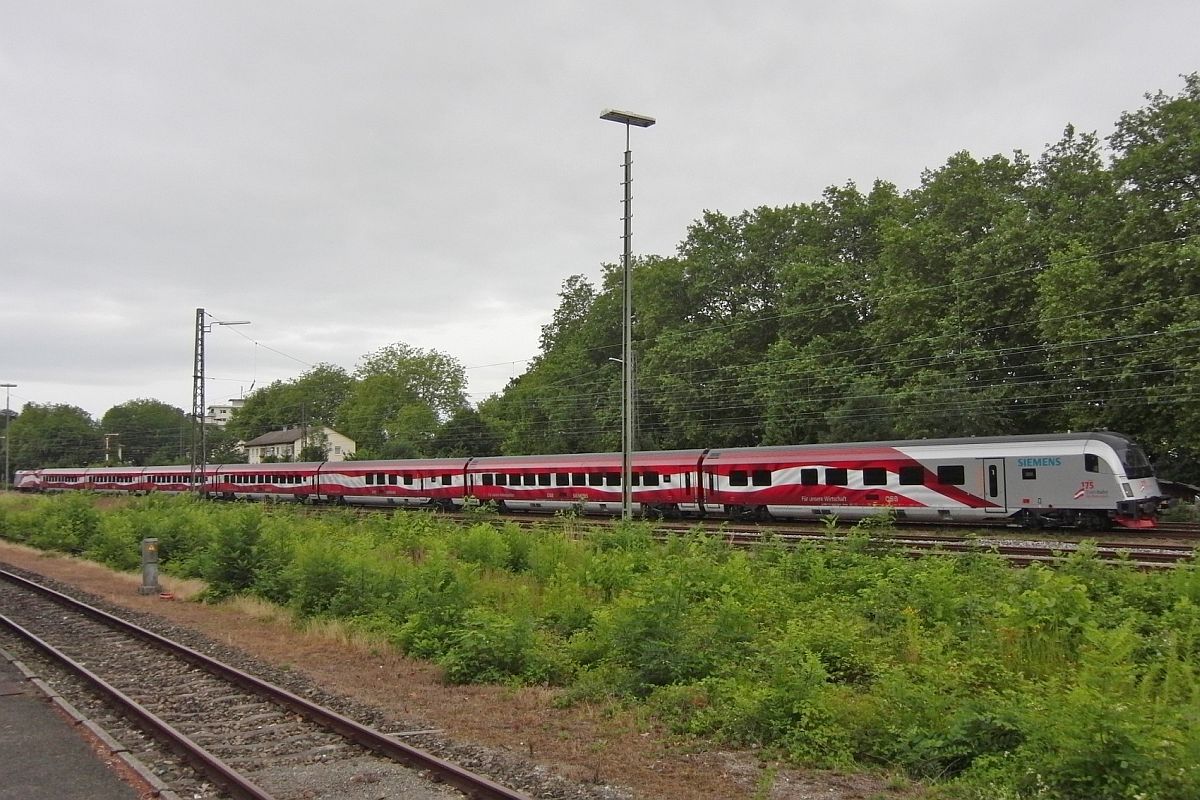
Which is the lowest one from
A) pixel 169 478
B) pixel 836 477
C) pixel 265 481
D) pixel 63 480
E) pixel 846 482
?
pixel 63 480

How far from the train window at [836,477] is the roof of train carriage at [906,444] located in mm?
544

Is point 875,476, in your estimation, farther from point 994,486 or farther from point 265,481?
point 265,481

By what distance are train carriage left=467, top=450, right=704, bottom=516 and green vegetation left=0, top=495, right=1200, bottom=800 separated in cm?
1336

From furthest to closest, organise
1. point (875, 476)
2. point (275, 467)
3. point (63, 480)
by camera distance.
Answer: point (63, 480) → point (275, 467) → point (875, 476)

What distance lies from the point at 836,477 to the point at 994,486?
488cm

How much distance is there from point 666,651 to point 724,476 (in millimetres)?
21743

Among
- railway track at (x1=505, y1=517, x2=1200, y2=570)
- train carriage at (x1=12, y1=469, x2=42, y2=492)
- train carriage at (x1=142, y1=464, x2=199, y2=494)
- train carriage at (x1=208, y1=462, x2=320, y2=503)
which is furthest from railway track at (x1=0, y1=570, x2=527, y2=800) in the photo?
train carriage at (x1=12, y1=469, x2=42, y2=492)

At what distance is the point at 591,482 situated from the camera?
35594mm

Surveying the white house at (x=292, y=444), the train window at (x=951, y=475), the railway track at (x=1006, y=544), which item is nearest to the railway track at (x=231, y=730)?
the railway track at (x=1006, y=544)

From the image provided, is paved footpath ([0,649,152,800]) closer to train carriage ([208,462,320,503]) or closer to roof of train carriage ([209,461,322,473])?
train carriage ([208,462,320,503])

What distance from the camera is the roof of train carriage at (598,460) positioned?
110 ft

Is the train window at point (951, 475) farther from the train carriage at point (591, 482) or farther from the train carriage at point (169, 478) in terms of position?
the train carriage at point (169, 478)

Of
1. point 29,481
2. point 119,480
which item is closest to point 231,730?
point 119,480

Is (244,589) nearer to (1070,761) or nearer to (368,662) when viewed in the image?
(368,662)
